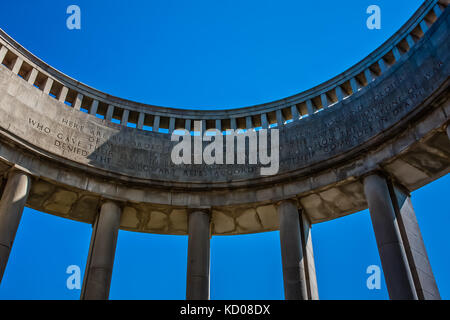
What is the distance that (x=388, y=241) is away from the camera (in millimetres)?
28703

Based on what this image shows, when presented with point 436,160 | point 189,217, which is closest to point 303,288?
point 189,217

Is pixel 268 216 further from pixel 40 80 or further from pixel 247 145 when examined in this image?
pixel 40 80

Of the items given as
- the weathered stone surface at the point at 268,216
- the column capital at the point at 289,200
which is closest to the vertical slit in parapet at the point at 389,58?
the column capital at the point at 289,200

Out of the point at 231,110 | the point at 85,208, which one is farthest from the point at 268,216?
the point at 85,208

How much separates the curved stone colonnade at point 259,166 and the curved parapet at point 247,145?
93 millimetres

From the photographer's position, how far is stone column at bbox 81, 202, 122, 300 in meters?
29.2

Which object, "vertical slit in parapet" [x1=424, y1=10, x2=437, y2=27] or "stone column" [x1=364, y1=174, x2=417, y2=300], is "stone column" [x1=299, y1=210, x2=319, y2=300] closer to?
"stone column" [x1=364, y1=174, x2=417, y2=300]

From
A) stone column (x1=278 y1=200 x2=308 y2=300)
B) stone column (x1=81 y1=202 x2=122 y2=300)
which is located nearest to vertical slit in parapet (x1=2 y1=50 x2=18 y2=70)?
stone column (x1=81 y1=202 x2=122 y2=300)

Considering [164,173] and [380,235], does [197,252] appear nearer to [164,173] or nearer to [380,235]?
[164,173]

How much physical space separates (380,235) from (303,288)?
6.00m

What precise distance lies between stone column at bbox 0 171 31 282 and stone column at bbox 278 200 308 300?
1755cm

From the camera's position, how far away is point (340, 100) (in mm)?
36594

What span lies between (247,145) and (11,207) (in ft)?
59.3

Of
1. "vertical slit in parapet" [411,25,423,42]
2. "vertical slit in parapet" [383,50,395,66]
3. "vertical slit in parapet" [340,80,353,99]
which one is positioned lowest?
"vertical slit in parapet" [340,80,353,99]
